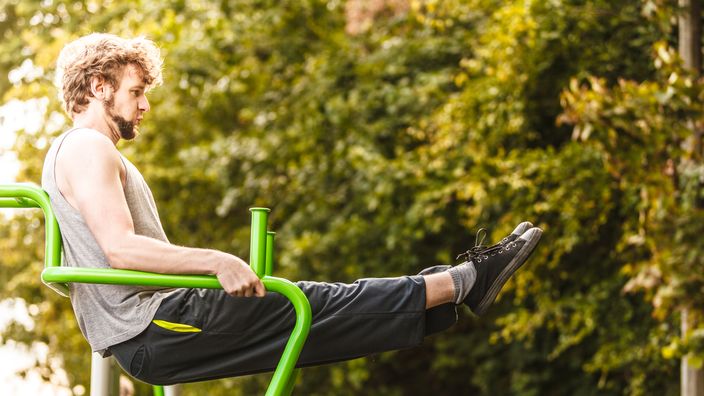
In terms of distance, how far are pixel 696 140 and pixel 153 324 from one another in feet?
14.0

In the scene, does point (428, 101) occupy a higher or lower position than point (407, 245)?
higher

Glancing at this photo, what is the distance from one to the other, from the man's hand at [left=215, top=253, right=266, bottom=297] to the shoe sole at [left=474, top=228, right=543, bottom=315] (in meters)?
0.57

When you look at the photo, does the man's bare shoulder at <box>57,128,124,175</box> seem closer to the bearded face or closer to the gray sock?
the bearded face

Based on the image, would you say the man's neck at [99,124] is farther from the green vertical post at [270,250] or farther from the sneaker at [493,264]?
the sneaker at [493,264]

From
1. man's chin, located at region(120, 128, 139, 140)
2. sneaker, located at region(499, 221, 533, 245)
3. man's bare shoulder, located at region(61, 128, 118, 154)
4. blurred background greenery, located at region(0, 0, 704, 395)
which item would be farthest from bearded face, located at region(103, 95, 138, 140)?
blurred background greenery, located at region(0, 0, 704, 395)

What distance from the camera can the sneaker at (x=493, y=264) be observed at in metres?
2.46

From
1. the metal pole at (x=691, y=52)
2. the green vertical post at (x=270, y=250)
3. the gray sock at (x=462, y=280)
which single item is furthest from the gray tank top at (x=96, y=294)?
the metal pole at (x=691, y=52)

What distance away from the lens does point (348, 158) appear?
8914mm

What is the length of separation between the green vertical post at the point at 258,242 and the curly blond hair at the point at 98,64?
51 cm

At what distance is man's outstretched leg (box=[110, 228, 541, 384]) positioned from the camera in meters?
2.37

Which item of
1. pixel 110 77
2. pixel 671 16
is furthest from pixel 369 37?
pixel 110 77

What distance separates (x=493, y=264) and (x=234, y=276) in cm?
65

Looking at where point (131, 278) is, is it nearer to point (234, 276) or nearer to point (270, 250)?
point (234, 276)

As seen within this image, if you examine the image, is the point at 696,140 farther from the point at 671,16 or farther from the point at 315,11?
the point at 315,11
